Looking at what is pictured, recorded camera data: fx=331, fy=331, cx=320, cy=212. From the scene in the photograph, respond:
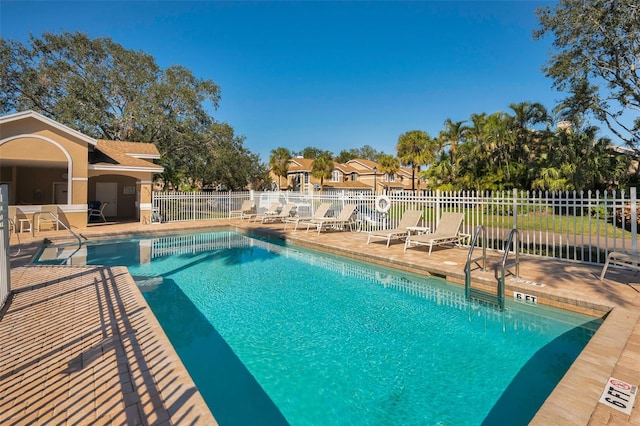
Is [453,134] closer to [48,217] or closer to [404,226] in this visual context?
[404,226]

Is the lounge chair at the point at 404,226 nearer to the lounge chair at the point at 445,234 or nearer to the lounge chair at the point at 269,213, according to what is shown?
the lounge chair at the point at 445,234

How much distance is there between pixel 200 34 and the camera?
21.2m

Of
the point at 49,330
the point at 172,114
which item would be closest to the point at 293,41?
the point at 172,114

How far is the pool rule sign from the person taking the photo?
2.65 metres

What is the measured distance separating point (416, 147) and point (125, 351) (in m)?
35.4

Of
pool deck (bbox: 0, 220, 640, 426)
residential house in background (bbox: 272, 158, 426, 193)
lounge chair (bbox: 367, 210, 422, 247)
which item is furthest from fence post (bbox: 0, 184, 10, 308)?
residential house in background (bbox: 272, 158, 426, 193)

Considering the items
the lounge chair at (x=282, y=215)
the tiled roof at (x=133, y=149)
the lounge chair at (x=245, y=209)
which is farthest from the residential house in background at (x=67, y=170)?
the lounge chair at (x=282, y=215)

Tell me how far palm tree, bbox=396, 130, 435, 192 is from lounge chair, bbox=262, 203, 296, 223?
20789mm

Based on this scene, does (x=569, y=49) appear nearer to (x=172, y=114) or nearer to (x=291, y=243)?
(x=291, y=243)

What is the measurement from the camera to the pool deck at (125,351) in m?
2.57

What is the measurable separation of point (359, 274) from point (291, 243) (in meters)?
4.54

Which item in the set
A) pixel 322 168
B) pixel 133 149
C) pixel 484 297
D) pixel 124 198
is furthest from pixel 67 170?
pixel 322 168

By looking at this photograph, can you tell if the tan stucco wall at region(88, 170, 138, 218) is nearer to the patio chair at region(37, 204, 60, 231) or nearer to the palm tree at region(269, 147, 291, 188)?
the patio chair at region(37, 204, 60, 231)

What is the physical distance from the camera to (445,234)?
377 inches
